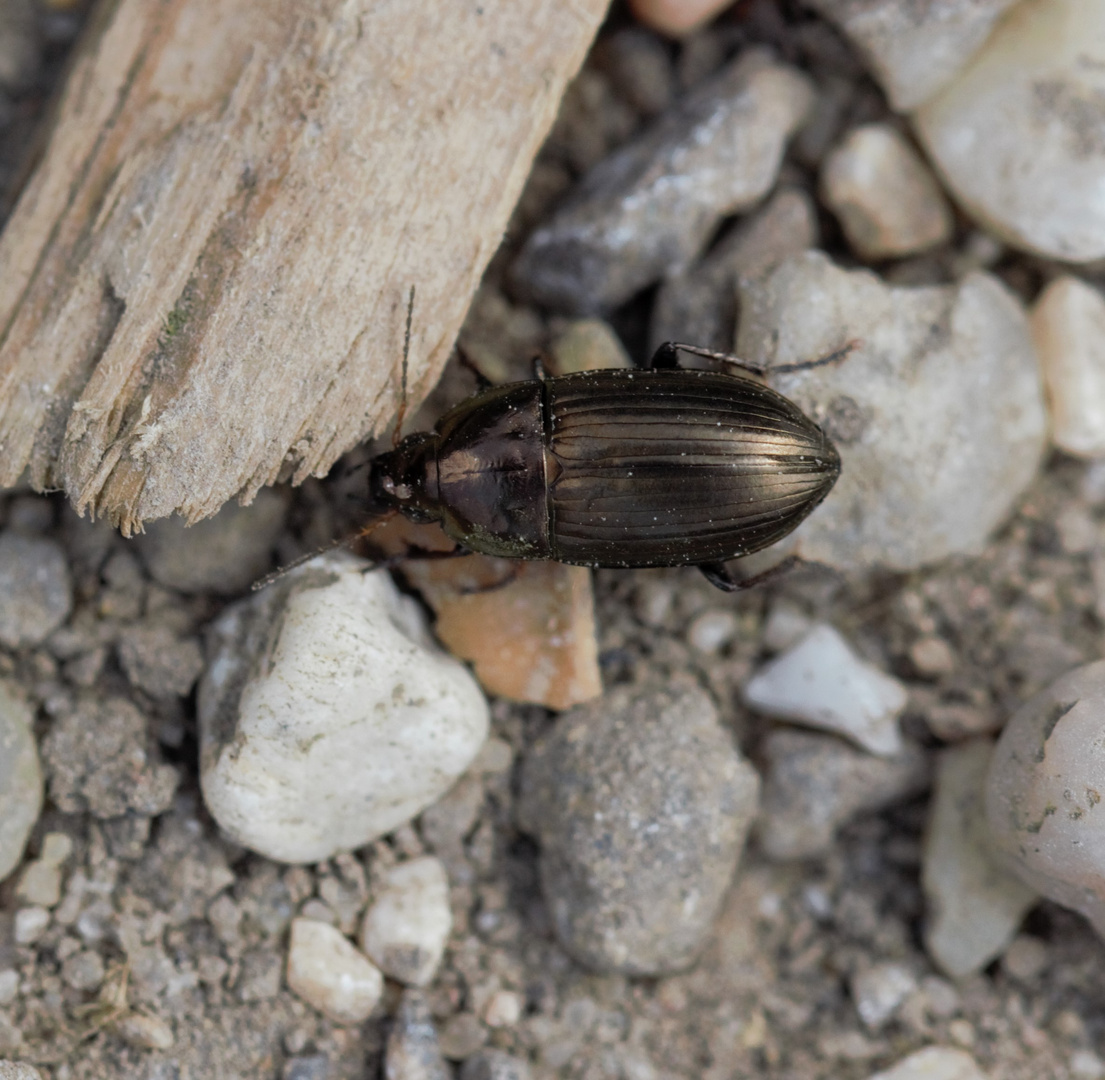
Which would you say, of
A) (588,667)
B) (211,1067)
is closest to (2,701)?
(211,1067)

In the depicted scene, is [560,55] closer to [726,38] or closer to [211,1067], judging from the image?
[726,38]

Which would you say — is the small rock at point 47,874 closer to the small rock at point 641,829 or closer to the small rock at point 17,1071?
the small rock at point 17,1071

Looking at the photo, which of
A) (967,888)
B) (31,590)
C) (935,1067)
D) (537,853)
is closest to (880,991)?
(935,1067)

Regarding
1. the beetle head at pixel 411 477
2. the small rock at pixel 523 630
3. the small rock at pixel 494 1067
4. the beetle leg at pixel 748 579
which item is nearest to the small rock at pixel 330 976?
the small rock at pixel 494 1067

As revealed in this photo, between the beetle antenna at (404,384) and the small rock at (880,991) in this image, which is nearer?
the beetle antenna at (404,384)

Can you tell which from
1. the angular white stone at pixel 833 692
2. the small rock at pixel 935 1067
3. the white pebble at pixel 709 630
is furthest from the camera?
the white pebble at pixel 709 630

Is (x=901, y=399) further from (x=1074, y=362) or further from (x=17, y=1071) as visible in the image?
(x=17, y=1071)

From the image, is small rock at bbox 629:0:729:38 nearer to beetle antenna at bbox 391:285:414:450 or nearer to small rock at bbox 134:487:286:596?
beetle antenna at bbox 391:285:414:450

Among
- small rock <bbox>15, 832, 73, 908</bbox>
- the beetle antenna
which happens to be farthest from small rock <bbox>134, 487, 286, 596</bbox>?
small rock <bbox>15, 832, 73, 908</bbox>
